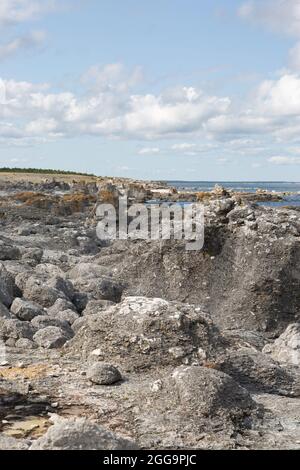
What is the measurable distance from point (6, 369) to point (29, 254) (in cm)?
1103

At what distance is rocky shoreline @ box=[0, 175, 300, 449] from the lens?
21.4 ft

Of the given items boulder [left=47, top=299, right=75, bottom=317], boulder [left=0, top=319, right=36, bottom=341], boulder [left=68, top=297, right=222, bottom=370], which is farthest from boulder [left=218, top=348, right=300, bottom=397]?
boulder [left=47, top=299, right=75, bottom=317]

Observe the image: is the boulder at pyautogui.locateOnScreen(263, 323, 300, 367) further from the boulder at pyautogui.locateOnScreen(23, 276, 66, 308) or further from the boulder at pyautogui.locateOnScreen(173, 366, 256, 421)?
the boulder at pyautogui.locateOnScreen(23, 276, 66, 308)

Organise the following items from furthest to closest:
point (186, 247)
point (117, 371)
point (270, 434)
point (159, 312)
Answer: point (186, 247) < point (159, 312) < point (117, 371) < point (270, 434)

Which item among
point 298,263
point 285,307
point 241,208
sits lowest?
point 285,307

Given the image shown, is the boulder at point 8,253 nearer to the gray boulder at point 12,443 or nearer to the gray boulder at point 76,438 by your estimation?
the gray boulder at point 12,443

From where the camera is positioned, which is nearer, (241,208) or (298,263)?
(298,263)

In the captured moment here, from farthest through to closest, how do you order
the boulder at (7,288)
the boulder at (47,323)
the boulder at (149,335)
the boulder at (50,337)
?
the boulder at (7,288), the boulder at (47,323), the boulder at (50,337), the boulder at (149,335)

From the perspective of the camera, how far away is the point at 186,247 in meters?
14.5

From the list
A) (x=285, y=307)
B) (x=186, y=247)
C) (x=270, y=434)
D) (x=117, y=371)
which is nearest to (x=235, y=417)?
(x=270, y=434)

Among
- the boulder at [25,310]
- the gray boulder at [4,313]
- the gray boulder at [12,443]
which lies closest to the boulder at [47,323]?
the gray boulder at [4,313]

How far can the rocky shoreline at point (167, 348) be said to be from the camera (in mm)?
6531
